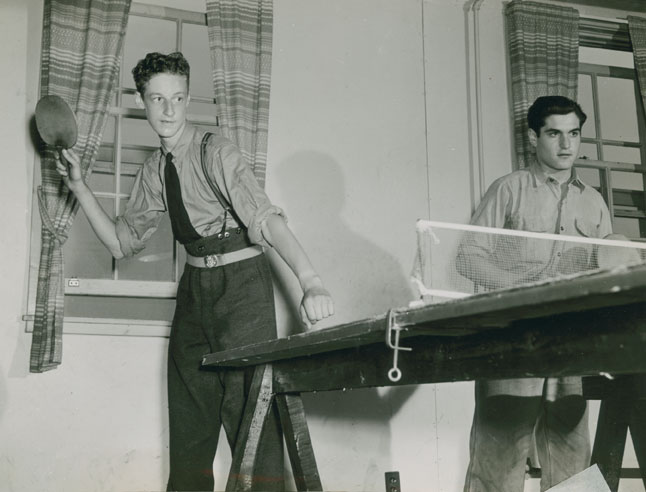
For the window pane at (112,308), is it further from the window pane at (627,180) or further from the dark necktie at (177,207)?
the window pane at (627,180)

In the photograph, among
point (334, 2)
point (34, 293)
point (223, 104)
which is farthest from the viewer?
point (334, 2)

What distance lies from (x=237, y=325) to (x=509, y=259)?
1315mm

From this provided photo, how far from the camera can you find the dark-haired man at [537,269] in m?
2.64

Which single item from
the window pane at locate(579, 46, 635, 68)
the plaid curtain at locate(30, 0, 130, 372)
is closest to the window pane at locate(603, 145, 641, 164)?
the window pane at locate(579, 46, 635, 68)

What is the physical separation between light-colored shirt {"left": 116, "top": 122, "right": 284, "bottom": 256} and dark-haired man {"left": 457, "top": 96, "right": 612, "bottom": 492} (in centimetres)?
100

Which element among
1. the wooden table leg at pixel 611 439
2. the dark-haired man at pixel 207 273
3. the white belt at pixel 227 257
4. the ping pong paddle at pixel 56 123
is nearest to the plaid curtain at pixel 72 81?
the ping pong paddle at pixel 56 123

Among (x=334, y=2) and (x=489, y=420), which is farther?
(x=334, y=2)

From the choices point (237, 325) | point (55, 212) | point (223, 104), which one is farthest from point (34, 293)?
point (237, 325)

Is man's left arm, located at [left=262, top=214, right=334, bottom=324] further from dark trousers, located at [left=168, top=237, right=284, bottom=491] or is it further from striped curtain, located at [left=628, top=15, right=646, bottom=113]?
striped curtain, located at [left=628, top=15, right=646, bottom=113]

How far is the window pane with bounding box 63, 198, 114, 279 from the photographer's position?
302 inches

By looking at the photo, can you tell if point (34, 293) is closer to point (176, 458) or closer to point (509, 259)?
point (176, 458)

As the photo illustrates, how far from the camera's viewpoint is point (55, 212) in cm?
404

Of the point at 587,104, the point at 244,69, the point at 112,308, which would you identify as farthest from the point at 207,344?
the point at 587,104

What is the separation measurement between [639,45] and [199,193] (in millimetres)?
3799
